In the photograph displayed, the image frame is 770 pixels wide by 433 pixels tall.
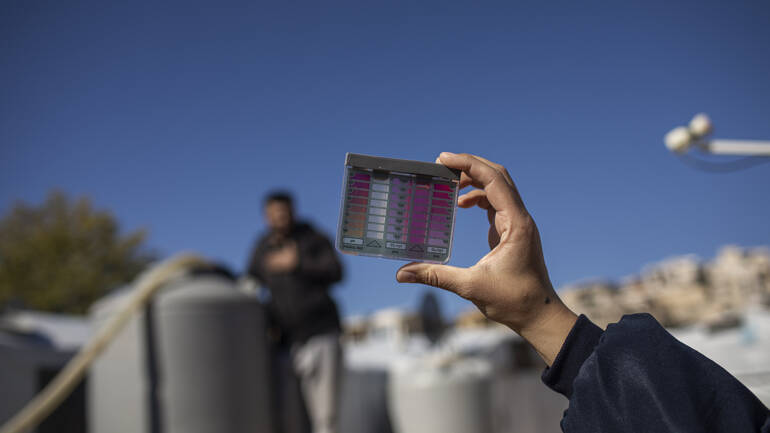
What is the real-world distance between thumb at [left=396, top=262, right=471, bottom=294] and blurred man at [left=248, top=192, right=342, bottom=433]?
7.85ft

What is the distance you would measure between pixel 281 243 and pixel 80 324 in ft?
9.57

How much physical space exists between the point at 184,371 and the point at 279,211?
1.06 meters

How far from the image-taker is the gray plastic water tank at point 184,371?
9.81 feet

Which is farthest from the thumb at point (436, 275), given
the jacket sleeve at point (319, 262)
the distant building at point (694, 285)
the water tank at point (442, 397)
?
the distant building at point (694, 285)

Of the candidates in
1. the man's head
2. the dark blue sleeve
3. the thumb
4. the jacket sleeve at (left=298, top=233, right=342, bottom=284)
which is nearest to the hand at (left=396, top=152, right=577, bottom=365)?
the thumb

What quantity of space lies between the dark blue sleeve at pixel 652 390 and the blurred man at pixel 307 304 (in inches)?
105

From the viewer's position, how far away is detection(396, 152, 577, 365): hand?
0.88 m

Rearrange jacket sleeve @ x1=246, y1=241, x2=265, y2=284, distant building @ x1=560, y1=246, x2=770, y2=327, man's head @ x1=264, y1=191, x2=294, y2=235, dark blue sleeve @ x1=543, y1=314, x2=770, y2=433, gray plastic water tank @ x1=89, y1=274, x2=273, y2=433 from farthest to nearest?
distant building @ x1=560, y1=246, x2=770, y2=327
jacket sleeve @ x1=246, y1=241, x2=265, y2=284
man's head @ x1=264, y1=191, x2=294, y2=235
gray plastic water tank @ x1=89, y1=274, x2=273, y2=433
dark blue sleeve @ x1=543, y1=314, x2=770, y2=433

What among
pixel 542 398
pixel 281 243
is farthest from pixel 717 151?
pixel 281 243

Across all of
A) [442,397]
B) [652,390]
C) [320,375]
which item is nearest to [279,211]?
[320,375]

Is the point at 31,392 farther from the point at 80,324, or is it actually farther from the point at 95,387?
the point at 80,324

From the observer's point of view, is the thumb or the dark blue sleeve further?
the thumb

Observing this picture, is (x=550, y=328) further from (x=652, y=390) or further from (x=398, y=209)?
(x=398, y=209)

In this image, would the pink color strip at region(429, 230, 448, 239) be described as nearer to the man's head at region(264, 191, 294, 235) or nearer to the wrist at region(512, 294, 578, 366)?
the wrist at region(512, 294, 578, 366)
